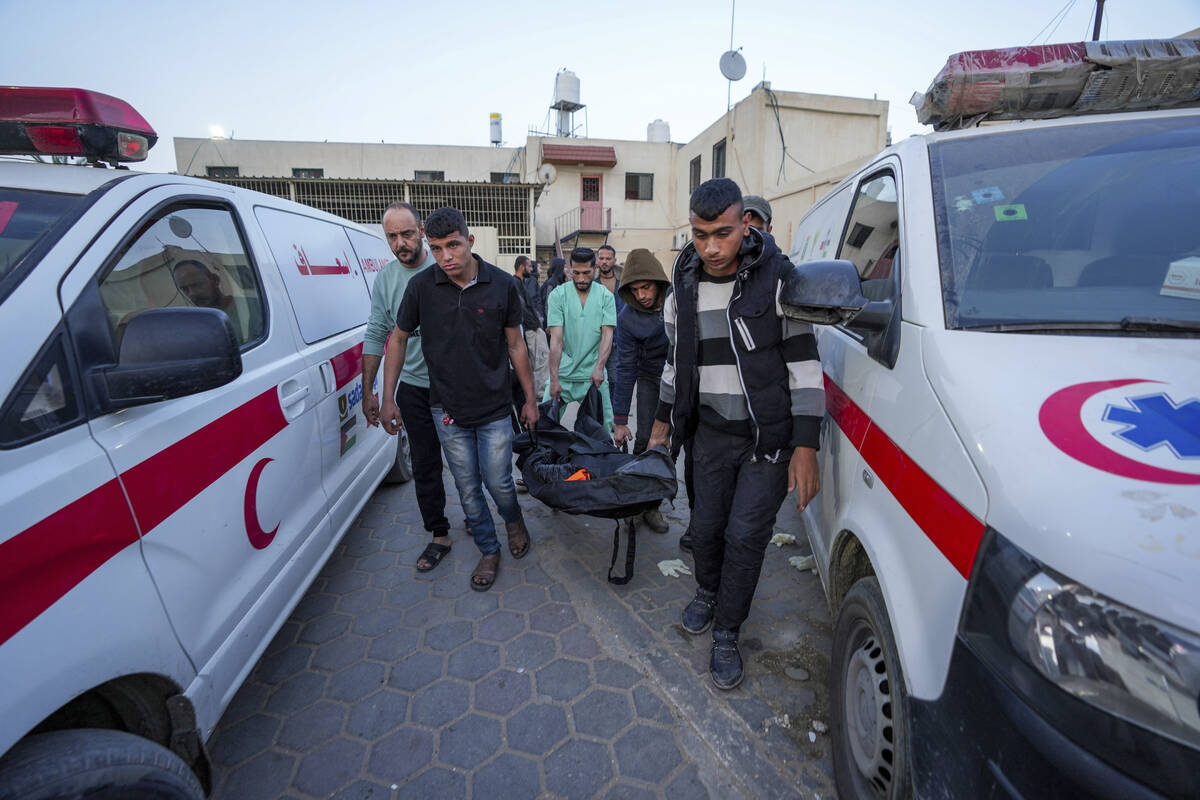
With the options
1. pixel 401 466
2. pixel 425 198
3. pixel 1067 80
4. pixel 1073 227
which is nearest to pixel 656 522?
pixel 401 466

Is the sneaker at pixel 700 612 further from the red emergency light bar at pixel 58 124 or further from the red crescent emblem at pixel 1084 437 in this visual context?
the red emergency light bar at pixel 58 124

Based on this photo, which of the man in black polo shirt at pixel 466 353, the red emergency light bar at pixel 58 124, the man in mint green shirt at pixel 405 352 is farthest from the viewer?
the man in mint green shirt at pixel 405 352

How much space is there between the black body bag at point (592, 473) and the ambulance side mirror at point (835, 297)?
3.88 feet

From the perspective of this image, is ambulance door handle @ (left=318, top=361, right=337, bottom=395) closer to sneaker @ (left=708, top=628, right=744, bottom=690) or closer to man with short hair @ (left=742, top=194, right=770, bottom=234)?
sneaker @ (left=708, top=628, right=744, bottom=690)

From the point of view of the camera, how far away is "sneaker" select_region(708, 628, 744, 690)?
89.1 inches

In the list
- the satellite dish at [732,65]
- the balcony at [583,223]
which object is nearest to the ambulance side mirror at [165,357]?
the satellite dish at [732,65]

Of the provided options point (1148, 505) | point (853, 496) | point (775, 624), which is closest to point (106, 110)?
point (853, 496)

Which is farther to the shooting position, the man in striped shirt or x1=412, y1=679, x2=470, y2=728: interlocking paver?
x1=412, y1=679, x2=470, y2=728: interlocking paver

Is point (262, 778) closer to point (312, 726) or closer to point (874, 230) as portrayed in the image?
point (312, 726)

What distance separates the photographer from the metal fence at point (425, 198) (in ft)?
60.8

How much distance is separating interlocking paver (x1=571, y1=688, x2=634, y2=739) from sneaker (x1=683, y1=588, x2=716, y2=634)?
491mm

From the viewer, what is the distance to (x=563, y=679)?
7.69ft

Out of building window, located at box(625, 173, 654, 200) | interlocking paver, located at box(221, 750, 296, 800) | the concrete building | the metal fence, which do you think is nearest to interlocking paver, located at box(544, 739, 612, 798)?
interlocking paver, located at box(221, 750, 296, 800)

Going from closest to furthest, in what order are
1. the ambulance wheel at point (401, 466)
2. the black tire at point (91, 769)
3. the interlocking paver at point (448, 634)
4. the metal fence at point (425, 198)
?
the black tire at point (91, 769) → the interlocking paver at point (448, 634) → the ambulance wheel at point (401, 466) → the metal fence at point (425, 198)
